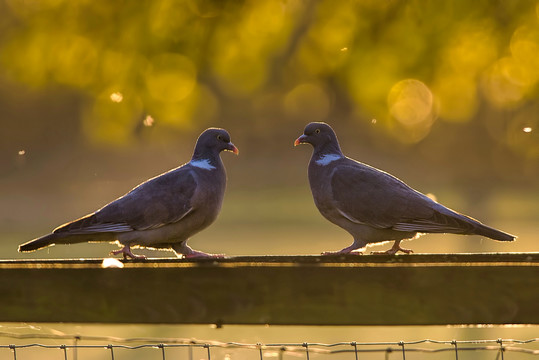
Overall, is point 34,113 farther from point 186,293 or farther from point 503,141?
point 186,293

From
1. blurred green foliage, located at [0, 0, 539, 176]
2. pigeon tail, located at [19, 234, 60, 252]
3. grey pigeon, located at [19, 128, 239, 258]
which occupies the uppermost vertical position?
blurred green foliage, located at [0, 0, 539, 176]

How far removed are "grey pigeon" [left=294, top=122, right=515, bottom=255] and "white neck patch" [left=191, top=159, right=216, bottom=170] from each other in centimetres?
70

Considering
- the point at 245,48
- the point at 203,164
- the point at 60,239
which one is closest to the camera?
the point at 60,239

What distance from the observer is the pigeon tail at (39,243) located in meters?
4.60

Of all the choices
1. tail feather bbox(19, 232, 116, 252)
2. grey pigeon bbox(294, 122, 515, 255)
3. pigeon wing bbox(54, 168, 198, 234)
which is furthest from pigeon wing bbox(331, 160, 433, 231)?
tail feather bbox(19, 232, 116, 252)

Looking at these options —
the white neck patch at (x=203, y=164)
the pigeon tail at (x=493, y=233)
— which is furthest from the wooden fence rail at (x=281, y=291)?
the white neck patch at (x=203, y=164)

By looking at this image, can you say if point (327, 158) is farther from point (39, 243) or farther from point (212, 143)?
point (39, 243)

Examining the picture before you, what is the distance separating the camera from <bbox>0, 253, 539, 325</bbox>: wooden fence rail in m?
2.87

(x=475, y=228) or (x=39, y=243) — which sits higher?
(x=39, y=243)

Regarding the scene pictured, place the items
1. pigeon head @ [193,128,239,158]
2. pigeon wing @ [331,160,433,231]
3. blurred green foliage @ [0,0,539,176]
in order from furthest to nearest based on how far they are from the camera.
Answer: blurred green foliage @ [0,0,539,176], pigeon head @ [193,128,239,158], pigeon wing @ [331,160,433,231]

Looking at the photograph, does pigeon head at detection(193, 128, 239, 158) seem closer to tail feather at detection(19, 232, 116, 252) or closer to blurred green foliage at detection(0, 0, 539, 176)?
tail feather at detection(19, 232, 116, 252)

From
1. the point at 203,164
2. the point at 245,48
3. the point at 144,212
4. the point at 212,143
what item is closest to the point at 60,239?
the point at 144,212

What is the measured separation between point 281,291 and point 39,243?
2.22m

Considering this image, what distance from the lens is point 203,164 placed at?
17.9ft
